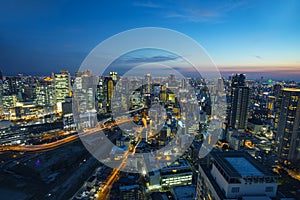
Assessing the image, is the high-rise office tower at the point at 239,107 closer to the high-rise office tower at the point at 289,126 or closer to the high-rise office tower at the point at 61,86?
the high-rise office tower at the point at 289,126

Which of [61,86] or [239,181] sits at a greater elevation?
[61,86]

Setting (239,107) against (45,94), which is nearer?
(239,107)

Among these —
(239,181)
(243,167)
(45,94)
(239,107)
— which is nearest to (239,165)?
(243,167)

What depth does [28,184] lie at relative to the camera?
474cm

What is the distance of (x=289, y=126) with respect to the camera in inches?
221

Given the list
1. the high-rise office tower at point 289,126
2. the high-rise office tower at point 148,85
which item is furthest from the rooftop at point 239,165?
the high-rise office tower at point 148,85

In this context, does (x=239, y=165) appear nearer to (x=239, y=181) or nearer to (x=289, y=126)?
(x=239, y=181)

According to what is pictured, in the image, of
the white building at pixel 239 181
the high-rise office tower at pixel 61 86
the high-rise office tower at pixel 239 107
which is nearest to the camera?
the white building at pixel 239 181

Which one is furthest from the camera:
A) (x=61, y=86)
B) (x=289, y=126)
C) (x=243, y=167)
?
(x=61, y=86)

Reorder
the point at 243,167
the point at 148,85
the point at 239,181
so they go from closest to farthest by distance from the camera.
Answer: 1. the point at 239,181
2. the point at 243,167
3. the point at 148,85

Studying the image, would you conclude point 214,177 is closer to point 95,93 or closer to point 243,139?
point 243,139

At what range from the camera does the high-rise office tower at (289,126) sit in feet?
18.0

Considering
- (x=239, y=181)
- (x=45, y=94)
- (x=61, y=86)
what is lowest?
(x=45, y=94)

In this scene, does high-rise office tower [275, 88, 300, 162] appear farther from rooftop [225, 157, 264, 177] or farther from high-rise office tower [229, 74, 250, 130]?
rooftop [225, 157, 264, 177]
